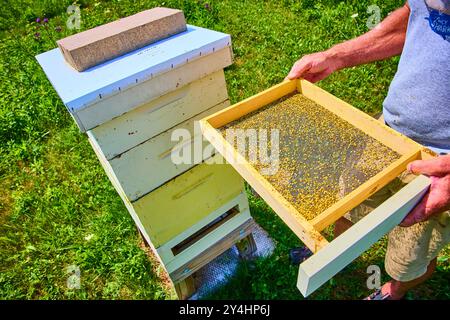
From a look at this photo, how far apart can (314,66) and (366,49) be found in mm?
424

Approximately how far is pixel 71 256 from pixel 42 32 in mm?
3976

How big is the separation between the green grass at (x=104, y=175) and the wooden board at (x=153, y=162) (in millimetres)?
1073

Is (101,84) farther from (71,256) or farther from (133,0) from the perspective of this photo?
(133,0)

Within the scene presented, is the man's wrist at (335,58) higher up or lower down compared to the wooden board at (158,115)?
lower down

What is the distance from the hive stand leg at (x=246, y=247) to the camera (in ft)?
8.46

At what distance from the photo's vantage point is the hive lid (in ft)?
4.42

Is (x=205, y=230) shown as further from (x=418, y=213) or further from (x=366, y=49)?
(x=366, y=49)
